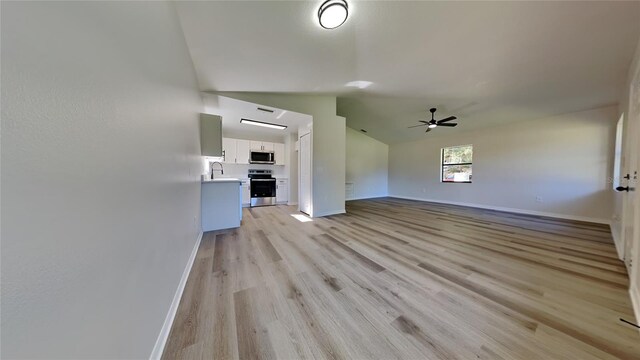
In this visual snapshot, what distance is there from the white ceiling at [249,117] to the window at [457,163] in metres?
4.88

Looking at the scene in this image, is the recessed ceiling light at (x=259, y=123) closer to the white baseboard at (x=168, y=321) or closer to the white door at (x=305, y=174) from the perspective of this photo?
the white door at (x=305, y=174)

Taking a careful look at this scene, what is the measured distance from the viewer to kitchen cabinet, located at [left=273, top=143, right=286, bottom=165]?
5.73 metres

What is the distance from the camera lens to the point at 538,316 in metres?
1.37

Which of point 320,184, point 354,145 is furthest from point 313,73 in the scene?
point 354,145

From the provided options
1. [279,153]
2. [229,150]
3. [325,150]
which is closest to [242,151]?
[229,150]

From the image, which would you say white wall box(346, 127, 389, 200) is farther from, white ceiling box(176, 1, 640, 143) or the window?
white ceiling box(176, 1, 640, 143)

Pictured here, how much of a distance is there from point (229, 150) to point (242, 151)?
0.33m

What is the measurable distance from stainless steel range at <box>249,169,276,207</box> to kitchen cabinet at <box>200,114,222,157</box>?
206 centimetres

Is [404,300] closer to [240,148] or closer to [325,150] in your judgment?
[325,150]

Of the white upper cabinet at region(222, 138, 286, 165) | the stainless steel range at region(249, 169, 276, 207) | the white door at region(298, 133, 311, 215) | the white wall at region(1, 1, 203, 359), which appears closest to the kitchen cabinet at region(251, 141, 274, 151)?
the white upper cabinet at region(222, 138, 286, 165)

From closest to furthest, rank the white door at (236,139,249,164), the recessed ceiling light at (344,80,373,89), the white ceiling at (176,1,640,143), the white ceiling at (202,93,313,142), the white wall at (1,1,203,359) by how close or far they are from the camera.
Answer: the white wall at (1,1,203,359), the white ceiling at (176,1,640,143), the recessed ceiling light at (344,80,373,89), the white ceiling at (202,93,313,142), the white door at (236,139,249,164)

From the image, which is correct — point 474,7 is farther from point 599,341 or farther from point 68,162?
point 68,162

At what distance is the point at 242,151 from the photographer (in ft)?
17.2

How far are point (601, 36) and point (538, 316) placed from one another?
2.97 meters
